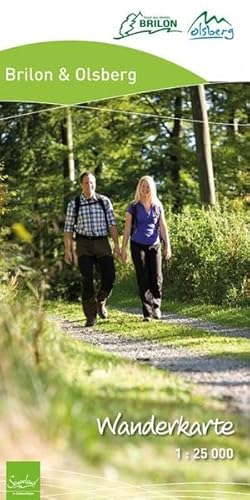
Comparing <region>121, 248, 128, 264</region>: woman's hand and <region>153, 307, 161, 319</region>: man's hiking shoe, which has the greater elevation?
<region>121, 248, 128, 264</region>: woman's hand

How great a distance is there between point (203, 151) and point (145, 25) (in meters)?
2.49

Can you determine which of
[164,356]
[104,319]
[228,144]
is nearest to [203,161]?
[228,144]

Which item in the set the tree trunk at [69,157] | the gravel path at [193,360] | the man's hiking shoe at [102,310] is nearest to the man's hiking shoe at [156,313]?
the gravel path at [193,360]

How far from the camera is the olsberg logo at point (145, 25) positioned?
6137 mm

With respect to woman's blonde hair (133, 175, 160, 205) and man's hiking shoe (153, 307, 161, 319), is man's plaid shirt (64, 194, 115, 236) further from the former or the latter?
man's hiking shoe (153, 307, 161, 319)

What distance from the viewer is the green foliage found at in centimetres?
822

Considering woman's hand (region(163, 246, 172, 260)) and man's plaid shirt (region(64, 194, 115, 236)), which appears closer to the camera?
man's plaid shirt (region(64, 194, 115, 236))

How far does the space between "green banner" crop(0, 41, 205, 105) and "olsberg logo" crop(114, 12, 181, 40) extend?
0.10m

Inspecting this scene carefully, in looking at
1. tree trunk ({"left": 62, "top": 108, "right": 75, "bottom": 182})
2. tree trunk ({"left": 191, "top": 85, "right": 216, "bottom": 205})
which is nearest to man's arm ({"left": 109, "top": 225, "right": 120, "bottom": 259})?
tree trunk ({"left": 62, "top": 108, "right": 75, "bottom": 182})

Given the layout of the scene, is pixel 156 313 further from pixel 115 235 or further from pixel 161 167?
pixel 161 167

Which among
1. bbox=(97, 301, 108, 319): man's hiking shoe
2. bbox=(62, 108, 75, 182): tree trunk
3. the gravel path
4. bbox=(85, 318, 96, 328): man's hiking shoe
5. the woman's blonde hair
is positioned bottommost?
the gravel path

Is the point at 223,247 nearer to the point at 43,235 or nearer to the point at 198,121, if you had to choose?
the point at 198,121

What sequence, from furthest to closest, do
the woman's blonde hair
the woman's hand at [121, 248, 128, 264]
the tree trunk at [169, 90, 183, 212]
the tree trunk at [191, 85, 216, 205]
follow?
the tree trunk at [169, 90, 183, 212] → the woman's blonde hair → the tree trunk at [191, 85, 216, 205] → the woman's hand at [121, 248, 128, 264]

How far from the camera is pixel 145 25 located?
6168 mm
